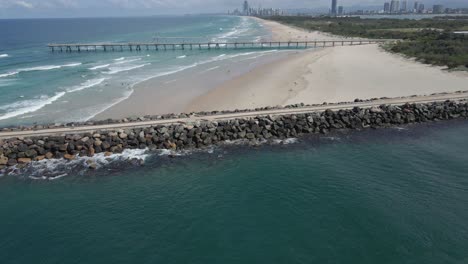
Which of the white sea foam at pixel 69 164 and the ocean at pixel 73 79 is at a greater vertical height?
the ocean at pixel 73 79

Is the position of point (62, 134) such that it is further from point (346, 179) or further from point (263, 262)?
point (346, 179)

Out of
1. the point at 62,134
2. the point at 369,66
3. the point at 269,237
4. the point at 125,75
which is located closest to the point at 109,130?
the point at 62,134

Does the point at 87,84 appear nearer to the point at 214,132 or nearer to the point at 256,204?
the point at 214,132

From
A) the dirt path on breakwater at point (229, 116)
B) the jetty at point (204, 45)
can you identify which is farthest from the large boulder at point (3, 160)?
the jetty at point (204, 45)

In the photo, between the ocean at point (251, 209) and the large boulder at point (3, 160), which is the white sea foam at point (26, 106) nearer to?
the large boulder at point (3, 160)

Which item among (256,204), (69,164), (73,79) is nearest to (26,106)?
(73,79)

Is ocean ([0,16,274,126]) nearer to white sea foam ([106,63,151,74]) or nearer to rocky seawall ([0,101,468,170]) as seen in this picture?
white sea foam ([106,63,151,74])

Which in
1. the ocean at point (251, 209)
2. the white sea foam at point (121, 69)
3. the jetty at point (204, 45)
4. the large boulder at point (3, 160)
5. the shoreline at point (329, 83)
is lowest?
the ocean at point (251, 209)

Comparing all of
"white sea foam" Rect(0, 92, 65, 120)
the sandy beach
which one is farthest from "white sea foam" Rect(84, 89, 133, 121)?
"white sea foam" Rect(0, 92, 65, 120)
